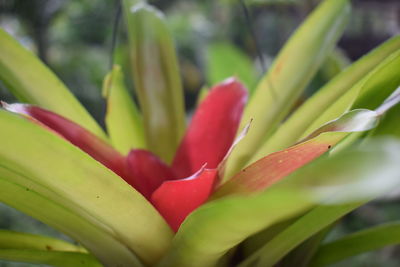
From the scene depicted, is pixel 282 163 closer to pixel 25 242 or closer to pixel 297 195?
pixel 297 195

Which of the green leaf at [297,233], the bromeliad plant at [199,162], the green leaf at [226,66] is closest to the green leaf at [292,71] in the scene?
the bromeliad plant at [199,162]

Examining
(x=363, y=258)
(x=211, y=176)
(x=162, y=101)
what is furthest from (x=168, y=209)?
(x=363, y=258)

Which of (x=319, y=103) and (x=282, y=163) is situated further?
(x=319, y=103)

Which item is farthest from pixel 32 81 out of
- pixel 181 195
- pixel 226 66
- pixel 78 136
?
pixel 226 66

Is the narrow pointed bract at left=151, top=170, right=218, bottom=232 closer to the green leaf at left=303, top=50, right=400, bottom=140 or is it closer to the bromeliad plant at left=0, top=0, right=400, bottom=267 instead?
the bromeliad plant at left=0, top=0, right=400, bottom=267

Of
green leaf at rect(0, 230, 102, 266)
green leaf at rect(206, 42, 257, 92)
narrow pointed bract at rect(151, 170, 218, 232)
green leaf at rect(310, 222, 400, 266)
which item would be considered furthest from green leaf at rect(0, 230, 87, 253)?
green leaf at rect(206, 42, 257, 92)
